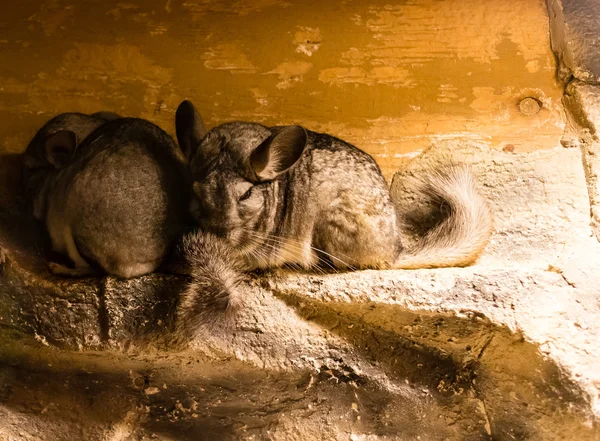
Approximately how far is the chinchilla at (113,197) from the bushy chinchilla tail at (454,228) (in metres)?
0.87

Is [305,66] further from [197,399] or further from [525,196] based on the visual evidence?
[197,399]

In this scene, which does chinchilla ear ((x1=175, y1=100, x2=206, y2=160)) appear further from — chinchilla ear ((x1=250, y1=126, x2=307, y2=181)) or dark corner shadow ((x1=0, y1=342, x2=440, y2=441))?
dark corner shadow ((x1=0, y1=342, x2=440, y2=441))

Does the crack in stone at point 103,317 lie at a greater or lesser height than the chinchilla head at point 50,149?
lesser

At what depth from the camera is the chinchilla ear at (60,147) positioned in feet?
7.52

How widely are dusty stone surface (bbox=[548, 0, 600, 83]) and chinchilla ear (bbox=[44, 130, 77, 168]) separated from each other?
2016 mm

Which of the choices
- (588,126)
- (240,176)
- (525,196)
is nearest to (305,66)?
(240,176)

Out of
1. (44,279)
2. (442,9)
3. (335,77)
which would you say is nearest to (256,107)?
(335,77)

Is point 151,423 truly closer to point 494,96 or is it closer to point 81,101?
point 81,101

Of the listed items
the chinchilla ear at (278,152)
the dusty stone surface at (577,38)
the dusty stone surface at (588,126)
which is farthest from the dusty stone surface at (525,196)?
the chinchilla ear at (278,152)

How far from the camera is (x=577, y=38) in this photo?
2697mm

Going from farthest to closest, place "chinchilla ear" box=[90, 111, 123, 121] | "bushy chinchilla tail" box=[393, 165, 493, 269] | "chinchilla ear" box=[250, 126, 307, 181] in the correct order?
"chinchilla ear" box=[90, 111, 123, 121], "bushy chinchilla tail" box=[393, 165, 493, 269], "chinchilla ear" box=[250, 126, 307, 181]

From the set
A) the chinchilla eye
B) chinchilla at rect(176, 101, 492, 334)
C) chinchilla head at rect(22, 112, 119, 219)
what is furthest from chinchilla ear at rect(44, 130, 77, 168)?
the chinchilla eye

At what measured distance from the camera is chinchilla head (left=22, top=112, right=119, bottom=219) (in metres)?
2.31

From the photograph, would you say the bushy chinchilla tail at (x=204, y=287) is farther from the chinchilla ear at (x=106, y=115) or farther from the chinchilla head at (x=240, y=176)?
the chinchilla ear at (x=106, y=115)
